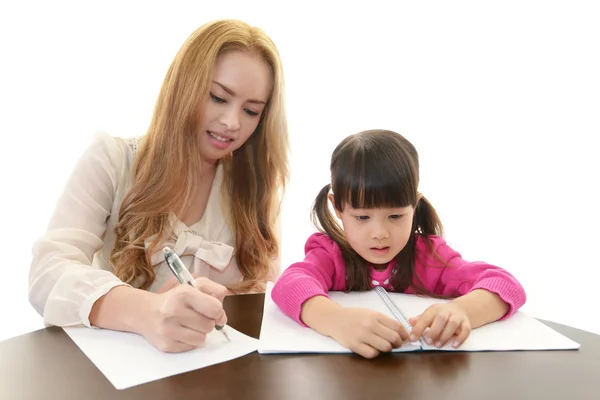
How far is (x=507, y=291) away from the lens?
Answer: 927 millimetres

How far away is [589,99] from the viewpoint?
1.93 m

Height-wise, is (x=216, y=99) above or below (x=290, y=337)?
above

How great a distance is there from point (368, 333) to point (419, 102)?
1.34m

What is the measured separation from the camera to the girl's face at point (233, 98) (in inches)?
47.2

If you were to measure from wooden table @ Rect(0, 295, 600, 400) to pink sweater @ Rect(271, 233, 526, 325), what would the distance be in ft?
0.51

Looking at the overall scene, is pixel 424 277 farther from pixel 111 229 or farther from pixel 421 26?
pixel 421 26

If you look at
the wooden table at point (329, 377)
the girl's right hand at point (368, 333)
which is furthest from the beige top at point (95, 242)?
the girl's right hand at point (368, 333)

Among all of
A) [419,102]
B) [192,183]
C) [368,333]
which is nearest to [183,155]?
[192,183]

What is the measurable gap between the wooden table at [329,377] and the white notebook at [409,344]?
0.05 ft

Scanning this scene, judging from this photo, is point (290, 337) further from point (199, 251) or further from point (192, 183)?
point (192, 183)

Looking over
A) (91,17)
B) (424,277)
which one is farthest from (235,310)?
(91,17)

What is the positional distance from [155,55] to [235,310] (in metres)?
1.20

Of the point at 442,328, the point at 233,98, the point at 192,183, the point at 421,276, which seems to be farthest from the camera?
the point at 192,183

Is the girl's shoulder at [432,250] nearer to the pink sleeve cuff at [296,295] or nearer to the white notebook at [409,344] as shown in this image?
the white notebook at [409,344]
